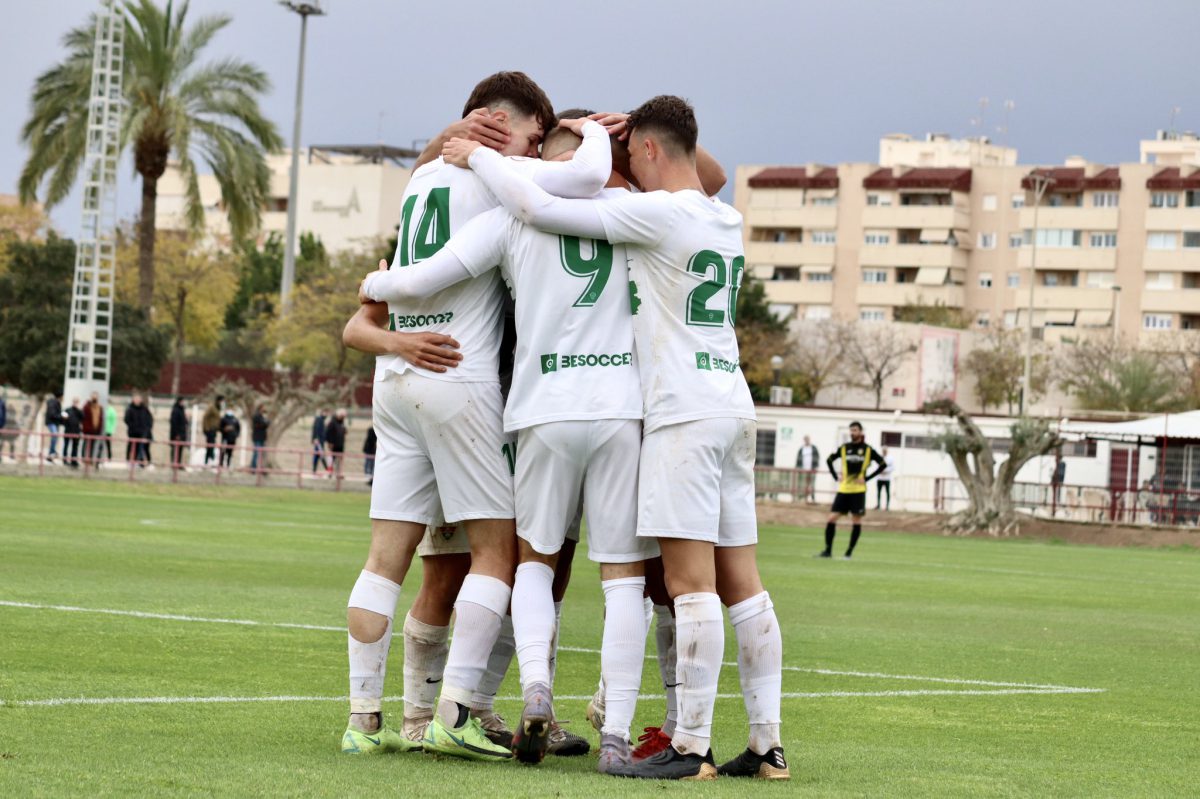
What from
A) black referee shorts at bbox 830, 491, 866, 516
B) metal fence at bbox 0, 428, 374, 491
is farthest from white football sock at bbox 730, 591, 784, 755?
metal fence at bbox 0, 428, 374, 491

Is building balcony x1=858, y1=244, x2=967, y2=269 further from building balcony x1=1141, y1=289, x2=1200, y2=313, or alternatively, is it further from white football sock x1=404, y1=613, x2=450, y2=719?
white football sock x1=404, y1=613, x2=450, y2=719

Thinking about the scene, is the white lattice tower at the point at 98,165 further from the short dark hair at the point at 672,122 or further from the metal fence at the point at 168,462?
the short dark hair at the point at 672,122

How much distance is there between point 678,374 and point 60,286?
172ft

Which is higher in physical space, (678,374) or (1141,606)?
(678,374)

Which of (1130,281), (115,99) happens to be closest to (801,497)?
(115,99)

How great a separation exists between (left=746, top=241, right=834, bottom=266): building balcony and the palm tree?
78.7 metres

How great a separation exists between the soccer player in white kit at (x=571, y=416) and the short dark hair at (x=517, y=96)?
544 millimetres

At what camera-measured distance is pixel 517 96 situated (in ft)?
20.5

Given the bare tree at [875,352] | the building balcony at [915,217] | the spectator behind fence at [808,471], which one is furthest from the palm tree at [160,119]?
the building balcony at [915,217]

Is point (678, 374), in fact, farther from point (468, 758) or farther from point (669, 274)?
point (468, 758)

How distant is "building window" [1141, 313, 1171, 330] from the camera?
114 meters

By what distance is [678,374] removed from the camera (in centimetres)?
570

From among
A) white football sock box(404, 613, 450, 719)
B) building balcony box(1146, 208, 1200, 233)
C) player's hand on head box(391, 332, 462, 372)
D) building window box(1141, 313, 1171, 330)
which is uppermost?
building balcony box(1146, 208, 1200, 233)

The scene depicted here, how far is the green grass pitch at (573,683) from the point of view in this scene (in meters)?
5.29
